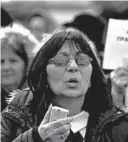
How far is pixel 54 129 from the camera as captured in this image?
5.61 feet

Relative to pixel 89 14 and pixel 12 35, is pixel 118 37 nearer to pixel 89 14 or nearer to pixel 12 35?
pixel 89 14

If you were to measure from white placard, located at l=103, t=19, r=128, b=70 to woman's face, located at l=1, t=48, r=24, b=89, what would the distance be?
37cm

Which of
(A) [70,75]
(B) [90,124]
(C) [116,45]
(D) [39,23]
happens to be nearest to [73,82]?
(A) [70,75]

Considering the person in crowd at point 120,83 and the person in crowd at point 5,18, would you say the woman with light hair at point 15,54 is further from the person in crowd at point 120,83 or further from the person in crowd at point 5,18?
the person in crowd at point 120,83

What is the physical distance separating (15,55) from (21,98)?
0.85 feet

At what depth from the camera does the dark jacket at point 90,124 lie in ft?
6.19

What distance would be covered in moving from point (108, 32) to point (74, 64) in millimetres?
308

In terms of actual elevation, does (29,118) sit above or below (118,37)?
below

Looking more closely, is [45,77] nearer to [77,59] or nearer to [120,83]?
[77,59]

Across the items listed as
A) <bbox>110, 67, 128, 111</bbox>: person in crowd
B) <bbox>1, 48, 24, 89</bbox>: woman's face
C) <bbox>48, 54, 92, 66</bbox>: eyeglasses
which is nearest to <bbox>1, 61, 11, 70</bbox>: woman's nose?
<bbox>1, 48, 24, 89</bbox>: woman's face

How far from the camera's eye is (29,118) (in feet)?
6.25

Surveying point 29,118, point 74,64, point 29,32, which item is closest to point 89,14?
point 29,32

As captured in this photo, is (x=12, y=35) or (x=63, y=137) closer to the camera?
(x=63, y=137)

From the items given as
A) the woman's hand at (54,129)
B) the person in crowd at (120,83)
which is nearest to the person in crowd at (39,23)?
the person in crowd at (120,83)
